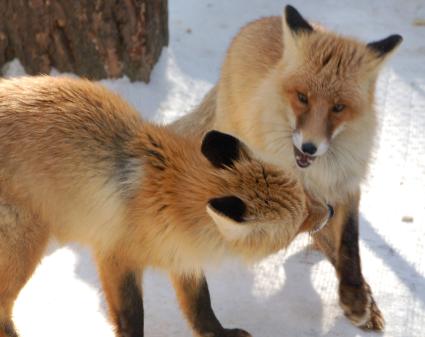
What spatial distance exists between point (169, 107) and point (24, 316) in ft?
6.43

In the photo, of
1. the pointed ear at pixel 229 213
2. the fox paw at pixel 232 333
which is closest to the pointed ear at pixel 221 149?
the pointed ear at pixel 229 213

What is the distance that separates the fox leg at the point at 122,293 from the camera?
9.28 ft

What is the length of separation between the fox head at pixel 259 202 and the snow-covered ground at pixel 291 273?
47 cm

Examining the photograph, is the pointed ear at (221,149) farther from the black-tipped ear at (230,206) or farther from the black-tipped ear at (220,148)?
the black-tipped ear at (230,206)

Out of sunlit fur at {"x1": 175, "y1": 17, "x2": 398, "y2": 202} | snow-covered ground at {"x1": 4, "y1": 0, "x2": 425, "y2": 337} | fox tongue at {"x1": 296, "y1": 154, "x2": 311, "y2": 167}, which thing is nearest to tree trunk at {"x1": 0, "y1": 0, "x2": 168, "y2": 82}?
snow-covered ground at {"x1": 4, "y1": 0, "x2": 425, "y2": 337}

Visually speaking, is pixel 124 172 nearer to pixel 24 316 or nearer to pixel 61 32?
pixel 24 316

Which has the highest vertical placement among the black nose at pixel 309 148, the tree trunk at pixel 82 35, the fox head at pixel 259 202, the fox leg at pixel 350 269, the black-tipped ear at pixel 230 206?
the black-tipped ear at pixel 230 206

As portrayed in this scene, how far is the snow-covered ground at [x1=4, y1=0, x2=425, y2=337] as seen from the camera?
325cm

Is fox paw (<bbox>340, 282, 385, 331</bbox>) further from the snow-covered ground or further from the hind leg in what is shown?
the hind leg

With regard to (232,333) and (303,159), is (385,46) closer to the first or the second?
(303,159)

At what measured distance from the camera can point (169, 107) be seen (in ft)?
15.6

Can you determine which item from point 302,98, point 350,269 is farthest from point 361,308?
point 302,98

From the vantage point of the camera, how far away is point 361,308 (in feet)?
10.5

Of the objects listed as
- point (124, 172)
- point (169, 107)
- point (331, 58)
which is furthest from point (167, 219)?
point (169, 107)
